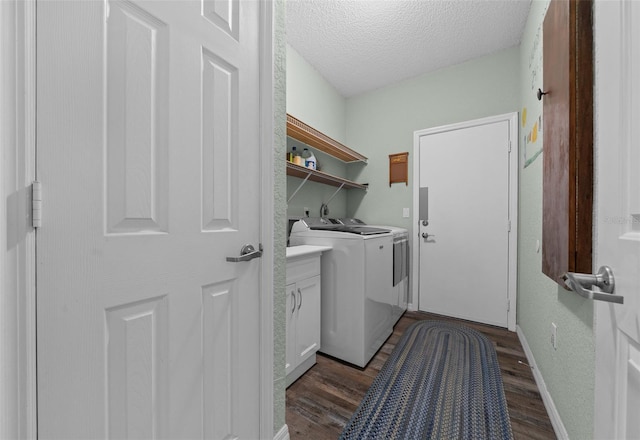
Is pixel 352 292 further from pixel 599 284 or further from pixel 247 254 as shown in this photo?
pixel 599 284

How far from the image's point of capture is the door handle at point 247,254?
90 centimetres

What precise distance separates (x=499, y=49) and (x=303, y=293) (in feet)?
9.73

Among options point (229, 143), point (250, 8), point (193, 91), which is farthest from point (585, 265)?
point (250, 8)

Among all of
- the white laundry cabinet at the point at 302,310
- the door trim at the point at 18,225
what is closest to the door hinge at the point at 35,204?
the door trim at the point at 18,225

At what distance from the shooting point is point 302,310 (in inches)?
65.4

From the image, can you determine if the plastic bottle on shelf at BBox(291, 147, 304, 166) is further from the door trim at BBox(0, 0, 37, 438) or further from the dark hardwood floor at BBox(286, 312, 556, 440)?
the door trim at BBox(0, 0, 37, 438)

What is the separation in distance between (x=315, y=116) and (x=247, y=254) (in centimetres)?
221

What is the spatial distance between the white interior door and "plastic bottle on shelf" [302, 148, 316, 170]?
143cm

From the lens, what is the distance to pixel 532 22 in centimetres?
183

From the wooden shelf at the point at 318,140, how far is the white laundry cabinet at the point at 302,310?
1.02 metres

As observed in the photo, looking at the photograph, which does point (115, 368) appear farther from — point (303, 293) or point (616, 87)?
point (616, 87)

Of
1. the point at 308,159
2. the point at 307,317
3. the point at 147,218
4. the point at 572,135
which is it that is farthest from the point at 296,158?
the point at 572,135

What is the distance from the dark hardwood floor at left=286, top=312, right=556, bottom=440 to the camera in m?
1.25

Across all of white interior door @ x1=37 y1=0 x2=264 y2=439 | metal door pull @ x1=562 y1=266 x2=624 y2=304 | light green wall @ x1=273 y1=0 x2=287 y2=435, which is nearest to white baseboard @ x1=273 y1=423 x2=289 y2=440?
light green wall @ x1=273 y1=0 x2=287 y2=435
